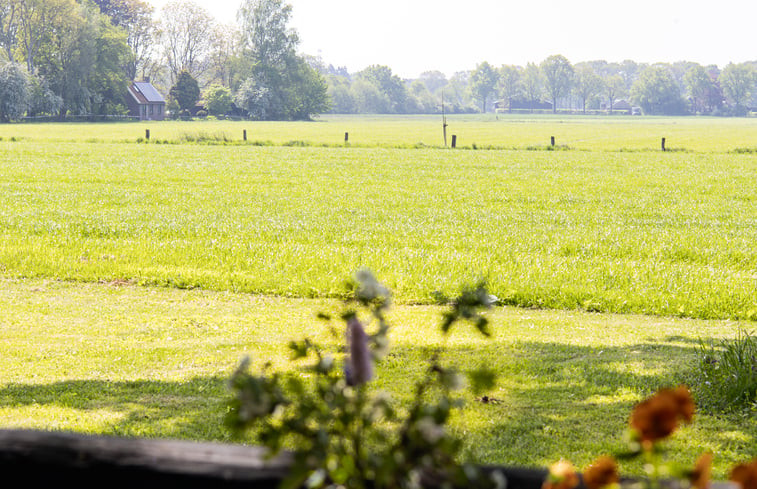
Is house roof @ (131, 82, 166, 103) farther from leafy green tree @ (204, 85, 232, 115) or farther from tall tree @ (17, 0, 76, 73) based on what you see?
tall tree @ (17, 0, 76, 73)

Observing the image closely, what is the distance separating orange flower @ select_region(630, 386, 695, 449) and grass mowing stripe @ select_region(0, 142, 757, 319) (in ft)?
33.0

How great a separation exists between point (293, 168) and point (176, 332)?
25.0 meters

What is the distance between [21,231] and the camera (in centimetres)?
1653

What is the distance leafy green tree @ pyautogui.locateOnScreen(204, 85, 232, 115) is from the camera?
112875mm

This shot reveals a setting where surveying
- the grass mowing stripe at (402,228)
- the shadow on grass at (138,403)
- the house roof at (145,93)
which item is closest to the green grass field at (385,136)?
the grass mowing stripe at (402,228)

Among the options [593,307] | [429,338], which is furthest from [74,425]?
[593,307]

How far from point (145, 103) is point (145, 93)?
2.49 meters

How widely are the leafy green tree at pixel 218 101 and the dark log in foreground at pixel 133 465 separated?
378 feet

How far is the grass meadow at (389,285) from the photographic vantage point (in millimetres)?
6383

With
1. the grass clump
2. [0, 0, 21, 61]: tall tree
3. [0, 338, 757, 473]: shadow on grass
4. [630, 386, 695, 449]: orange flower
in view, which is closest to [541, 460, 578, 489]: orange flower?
[630, 386, 695, 449]: orange flower

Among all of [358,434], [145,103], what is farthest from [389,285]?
[145,103]

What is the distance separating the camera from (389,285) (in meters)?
11.6

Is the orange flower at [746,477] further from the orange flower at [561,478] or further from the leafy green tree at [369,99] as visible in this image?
the leafy green tree at [369,99]

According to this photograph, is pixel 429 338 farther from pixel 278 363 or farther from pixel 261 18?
pixel 261 18
